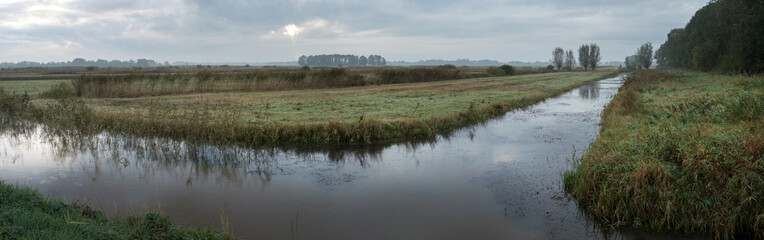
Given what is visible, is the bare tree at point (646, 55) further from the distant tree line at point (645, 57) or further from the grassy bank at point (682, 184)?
the grassy bank at point (682, 184)

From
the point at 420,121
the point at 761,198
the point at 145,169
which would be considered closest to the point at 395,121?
the point at 420,121

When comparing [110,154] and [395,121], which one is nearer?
[110,154]

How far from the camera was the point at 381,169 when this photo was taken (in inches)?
487

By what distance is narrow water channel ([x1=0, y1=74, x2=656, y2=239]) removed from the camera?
811cm

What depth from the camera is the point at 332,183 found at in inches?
433

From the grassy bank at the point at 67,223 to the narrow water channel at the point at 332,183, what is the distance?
975 millimetres

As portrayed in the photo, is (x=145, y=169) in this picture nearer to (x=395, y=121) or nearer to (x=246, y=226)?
(x=246, y=226)

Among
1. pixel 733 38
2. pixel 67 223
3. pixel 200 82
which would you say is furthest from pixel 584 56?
pixel 67 223

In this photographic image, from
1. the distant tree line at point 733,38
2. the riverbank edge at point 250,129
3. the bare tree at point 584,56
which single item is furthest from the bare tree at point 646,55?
the riverbank edge at point 250,129

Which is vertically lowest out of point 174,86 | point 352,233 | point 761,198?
point 352,233

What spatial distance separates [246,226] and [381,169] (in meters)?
5.00

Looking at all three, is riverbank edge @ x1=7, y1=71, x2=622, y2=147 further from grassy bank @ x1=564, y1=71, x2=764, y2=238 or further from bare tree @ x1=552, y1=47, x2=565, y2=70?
bare tree @ x1=552, y1=47, x2=565, y2=70

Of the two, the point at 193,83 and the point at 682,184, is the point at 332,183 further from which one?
the point at 193,83

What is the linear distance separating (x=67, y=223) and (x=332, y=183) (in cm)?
592
